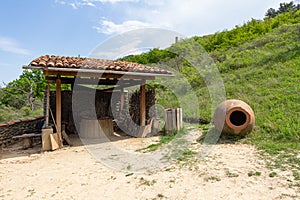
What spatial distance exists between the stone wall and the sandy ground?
192 cm

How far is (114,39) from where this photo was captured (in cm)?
734

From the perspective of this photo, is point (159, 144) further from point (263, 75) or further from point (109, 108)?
point (263, 75)

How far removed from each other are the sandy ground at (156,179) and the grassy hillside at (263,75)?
0.88 metres

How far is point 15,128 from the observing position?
23.5 ft

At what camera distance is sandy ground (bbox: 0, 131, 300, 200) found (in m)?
3.09

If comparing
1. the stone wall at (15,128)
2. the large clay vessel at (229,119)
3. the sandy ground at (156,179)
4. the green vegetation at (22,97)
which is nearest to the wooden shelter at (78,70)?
the stone wall at (15,128)

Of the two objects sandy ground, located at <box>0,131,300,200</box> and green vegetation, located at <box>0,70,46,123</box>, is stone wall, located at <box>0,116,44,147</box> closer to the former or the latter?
sandy ground, located at <box>0,131,300,200</box>

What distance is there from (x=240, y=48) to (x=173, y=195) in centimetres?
1516

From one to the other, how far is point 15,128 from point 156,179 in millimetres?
5808

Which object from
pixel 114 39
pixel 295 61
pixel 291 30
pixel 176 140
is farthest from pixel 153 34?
pixel 291 30

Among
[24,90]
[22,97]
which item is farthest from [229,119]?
[24,90]

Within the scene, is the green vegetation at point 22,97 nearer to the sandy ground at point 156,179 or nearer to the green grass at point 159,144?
the sandy ground at point 156,179

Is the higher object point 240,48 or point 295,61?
point 240,48

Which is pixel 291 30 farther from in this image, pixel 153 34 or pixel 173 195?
pixel 173 195
